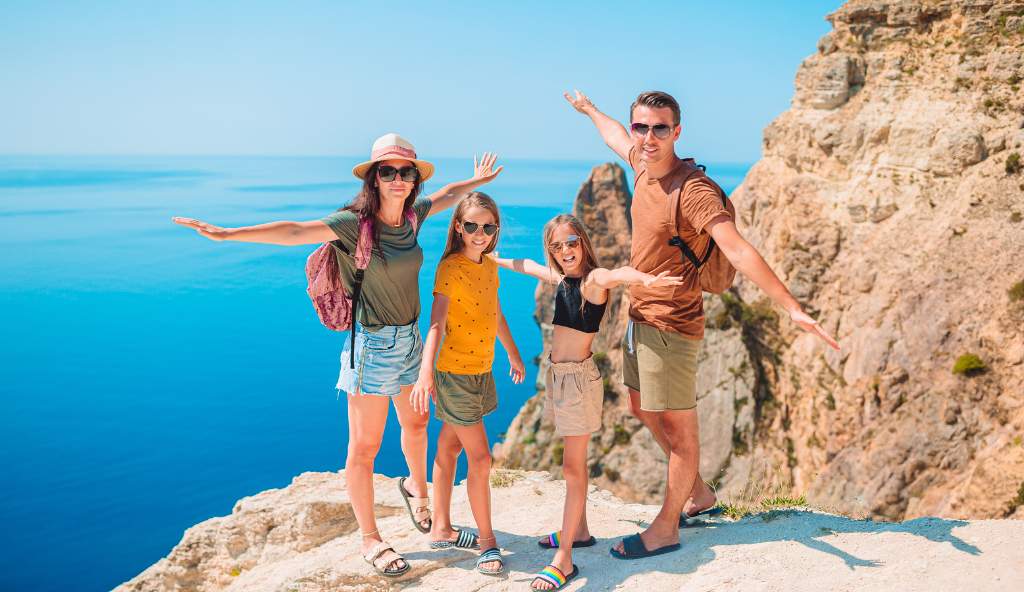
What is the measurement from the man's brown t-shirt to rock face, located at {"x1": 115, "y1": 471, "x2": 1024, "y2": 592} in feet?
5.17

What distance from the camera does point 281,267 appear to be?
13362 centimetres

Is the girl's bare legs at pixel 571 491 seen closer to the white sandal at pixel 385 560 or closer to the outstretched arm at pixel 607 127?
the white sandal at pixel 385 560

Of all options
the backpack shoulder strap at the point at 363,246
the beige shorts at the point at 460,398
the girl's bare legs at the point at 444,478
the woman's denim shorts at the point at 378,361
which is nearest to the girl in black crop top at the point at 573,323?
the beige shorts at the point at 460,398

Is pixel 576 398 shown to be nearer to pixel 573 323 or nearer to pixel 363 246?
pixel 573 323

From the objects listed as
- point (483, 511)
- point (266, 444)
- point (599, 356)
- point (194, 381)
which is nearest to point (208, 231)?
point (483, 511)

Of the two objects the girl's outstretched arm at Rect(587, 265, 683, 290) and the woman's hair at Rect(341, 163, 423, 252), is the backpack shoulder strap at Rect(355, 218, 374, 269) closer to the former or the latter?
the woman's hair at Rect(341, 163, 423, 252)

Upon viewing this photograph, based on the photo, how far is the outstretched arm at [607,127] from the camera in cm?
548

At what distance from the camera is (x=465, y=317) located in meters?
4.88

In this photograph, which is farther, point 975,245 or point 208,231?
point 975,245

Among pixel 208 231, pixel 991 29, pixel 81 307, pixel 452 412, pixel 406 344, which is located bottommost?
pixel 81 307

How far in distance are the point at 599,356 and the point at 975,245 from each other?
61.9 feet

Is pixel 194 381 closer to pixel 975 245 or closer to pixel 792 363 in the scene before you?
pixel 792 363

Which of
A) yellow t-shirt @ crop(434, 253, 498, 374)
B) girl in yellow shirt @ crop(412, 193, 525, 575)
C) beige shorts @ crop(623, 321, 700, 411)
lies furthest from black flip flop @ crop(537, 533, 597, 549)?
yellow t-shirt @ crop(434, 253, 498, 374)

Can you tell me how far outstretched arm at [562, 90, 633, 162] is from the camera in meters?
5.48
